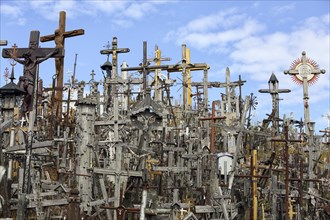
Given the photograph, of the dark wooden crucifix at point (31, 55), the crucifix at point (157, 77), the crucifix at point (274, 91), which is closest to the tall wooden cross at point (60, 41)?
the dark wooden crucifix at point (31, 55)

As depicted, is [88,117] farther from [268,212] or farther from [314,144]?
[314,144]

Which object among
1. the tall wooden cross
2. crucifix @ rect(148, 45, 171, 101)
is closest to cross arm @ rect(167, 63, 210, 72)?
crucifix @ rect(148, 45, 171, 101)

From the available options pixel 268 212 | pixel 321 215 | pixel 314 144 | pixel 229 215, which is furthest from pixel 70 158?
pixel 314 144

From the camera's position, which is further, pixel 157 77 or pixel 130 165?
pixel 157 77

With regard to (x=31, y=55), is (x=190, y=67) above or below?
above

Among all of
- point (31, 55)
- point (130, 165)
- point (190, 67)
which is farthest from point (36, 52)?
point (190, 67)

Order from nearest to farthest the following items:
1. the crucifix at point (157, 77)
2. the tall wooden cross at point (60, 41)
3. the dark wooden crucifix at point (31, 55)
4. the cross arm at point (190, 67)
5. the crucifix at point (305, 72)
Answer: the dark wooden crucifix at point (31, 55)
the tall wooden cross at point (60, 41)
the cross arm at point (190, 67)
the crucifix at point (157, 77)
the crucifix at point (305, 72)

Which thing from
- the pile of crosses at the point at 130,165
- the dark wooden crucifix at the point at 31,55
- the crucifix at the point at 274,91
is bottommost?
the pile of crosses at the point at 130,165

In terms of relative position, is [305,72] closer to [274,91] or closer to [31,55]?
[274,91]

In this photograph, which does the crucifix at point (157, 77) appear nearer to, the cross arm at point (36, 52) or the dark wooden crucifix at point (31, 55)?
the dark wooden crucifix at point (31, 55)

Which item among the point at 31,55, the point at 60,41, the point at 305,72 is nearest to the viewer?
the point at 31,55

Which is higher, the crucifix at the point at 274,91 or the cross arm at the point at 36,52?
the crucifix at the point at 274,91

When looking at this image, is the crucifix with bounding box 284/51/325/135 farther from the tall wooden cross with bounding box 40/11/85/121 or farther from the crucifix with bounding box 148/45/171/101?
the tall wooden cross with bounding box 40/11/85/121

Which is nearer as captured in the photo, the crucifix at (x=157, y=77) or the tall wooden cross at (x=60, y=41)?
the tall wooden cross at (x=60, y=41)
